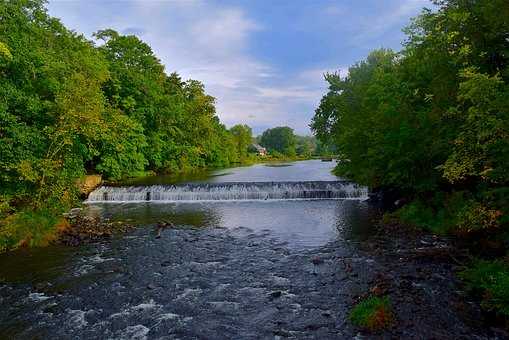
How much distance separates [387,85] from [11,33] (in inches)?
882

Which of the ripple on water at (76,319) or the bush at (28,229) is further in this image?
the bush at (28,229)

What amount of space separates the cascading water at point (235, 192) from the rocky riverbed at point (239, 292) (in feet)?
41.8

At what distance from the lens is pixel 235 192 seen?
3042 centimetres

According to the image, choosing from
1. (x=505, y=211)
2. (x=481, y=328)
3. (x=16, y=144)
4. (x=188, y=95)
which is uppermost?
(x=188, y=95)

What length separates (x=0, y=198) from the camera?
55.9 feet

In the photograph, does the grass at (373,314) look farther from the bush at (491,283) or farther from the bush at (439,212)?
the bush at (439,212)

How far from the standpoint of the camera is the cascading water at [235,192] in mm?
29719

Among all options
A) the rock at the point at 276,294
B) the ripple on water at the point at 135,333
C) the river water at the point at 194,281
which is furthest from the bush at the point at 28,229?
the rock at the point at 276,294

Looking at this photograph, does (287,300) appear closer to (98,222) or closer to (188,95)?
(98,222)

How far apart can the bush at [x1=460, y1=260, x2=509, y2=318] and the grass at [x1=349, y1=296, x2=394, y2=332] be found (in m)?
2.37

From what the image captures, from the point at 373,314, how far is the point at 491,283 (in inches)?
135

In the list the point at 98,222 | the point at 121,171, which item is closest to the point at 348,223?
the point at 98,222

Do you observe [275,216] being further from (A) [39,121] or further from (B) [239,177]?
(B) [239,177]

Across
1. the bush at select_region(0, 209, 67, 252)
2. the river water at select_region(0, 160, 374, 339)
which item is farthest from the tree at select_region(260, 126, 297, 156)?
the bush at select_region(0, 209, 67, 252)
